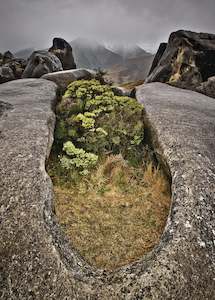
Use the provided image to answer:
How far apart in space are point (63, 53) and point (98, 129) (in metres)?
39.6

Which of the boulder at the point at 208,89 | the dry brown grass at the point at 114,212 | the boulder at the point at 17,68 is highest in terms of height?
the dry brown grass at the point at 114,212

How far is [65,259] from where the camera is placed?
5.64 metres

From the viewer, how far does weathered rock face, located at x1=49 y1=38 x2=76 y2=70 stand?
44188 mm

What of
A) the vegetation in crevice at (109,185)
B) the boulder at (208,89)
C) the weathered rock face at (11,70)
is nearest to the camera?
the vegetation in crevice at (109,185)

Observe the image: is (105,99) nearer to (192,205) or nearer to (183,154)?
(183,154)

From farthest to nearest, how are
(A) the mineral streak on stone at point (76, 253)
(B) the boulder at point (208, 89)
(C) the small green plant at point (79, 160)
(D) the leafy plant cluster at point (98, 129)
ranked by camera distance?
(B) the boulder at point (208, 89)
(D) the leafy plant cluster at point (98, 129)
(C) the small green plant at point (79, 160)
(A) the mineral streak on stone at point (76, 253)

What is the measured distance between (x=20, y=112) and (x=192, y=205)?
30.7 feet

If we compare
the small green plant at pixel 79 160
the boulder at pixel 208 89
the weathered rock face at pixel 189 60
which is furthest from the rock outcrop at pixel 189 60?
the small green plant at pixel 79 160

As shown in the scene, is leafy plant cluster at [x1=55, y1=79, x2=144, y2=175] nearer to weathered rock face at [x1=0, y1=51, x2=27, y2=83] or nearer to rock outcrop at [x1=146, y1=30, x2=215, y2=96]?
rock outcrop at [x1=146, y1=30, x2=215, y2=96]

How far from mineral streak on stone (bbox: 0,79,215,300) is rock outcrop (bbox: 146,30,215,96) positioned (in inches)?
745

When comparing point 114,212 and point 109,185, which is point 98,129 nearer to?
point 109,185

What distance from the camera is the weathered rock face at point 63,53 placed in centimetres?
4419

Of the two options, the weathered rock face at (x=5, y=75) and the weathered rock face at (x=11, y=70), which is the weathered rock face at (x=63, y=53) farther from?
the weathered rock face at (x=5, y=75)

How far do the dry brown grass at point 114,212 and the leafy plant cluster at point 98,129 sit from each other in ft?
2.83
